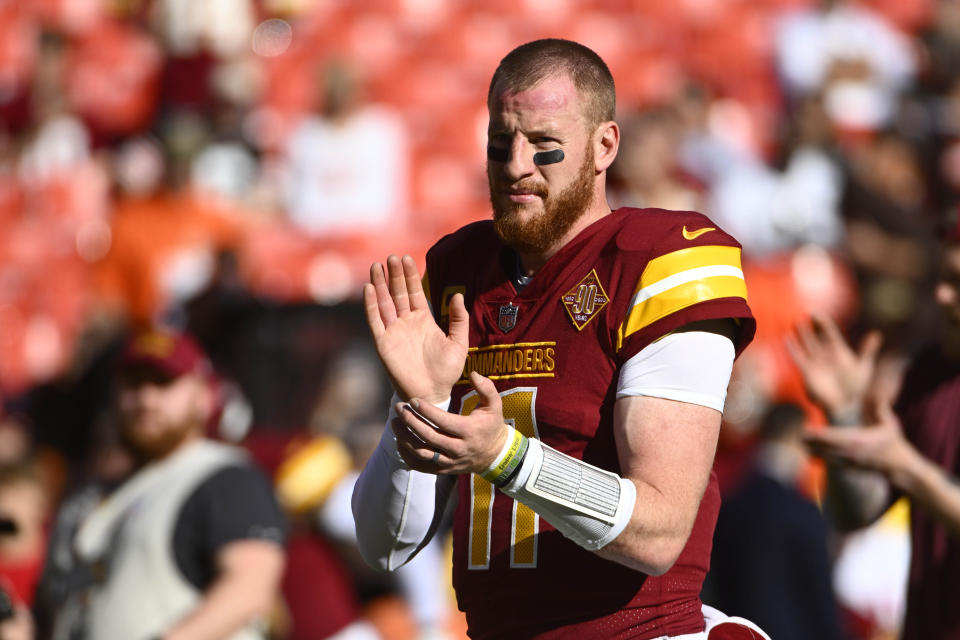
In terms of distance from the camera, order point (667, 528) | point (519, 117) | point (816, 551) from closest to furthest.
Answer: point (667, 528) → point (519, 117) → point (816, 551)

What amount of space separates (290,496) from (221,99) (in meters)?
4.92

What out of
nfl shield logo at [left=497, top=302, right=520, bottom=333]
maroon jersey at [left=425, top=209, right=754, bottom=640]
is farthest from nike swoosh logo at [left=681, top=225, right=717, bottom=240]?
nfl shield logo at [left=497, top=302, right=520, bottom=333]

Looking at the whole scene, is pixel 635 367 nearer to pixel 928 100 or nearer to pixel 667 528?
pixel 667 528

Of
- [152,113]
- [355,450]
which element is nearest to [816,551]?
[355,450]

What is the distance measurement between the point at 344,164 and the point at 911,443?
6.09 meters

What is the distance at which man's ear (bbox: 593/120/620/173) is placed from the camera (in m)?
3.07

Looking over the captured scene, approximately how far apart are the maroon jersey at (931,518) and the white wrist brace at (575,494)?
169 centimetres

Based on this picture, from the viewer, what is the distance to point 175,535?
16.2ft

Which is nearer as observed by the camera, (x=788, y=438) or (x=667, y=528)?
(x=667, y=528)

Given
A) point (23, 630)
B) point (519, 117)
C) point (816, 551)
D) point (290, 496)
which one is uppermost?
point (519, 117)

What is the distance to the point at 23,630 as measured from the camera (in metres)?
4.30

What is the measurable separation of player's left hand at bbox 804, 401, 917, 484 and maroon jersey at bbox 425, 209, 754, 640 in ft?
3.46

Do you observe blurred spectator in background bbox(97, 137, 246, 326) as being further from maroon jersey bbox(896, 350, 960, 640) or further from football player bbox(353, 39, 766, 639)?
football player bbox(353, 39, 766, 639)

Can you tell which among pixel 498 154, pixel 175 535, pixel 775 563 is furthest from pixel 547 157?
pixel 775 563
